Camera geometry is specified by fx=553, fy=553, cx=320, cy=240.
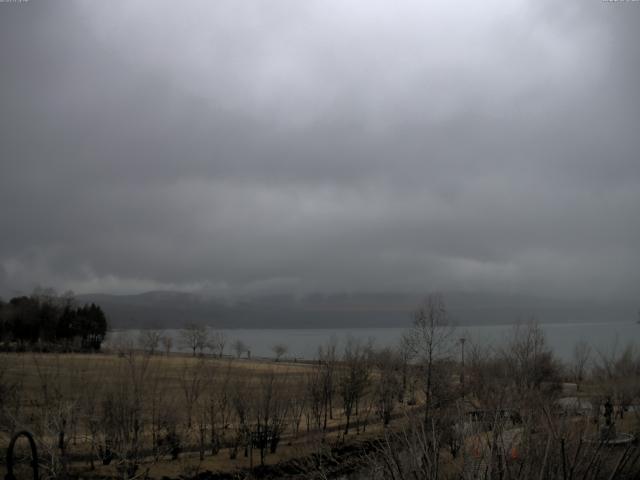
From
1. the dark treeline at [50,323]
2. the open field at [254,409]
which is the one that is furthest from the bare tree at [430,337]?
the dark treeline at [50,323]

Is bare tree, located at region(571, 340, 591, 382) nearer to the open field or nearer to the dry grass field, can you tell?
the open field

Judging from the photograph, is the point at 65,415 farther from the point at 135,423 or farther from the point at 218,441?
the point at 218,441

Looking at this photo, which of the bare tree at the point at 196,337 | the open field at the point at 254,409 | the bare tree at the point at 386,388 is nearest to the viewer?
the open field at the point at 254,409

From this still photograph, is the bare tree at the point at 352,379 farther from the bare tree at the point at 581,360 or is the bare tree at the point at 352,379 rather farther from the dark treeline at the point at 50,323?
the dark treeline at the point at 50,323

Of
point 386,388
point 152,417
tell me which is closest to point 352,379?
point 386,388

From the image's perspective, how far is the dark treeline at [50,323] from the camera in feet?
455

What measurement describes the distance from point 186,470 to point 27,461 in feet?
38.9

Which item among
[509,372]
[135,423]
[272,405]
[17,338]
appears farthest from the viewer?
[17,338]

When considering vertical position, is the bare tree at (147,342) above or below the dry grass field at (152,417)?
above

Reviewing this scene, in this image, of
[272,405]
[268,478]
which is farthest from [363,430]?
[268,478]

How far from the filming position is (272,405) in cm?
4659

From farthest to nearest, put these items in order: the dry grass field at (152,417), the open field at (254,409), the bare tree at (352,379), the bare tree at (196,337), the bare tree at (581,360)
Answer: the bare tree at (196,337), the bare tree at (581,360), the bare tree at (352,379), the dry grass field at (152,417), the open field at (254,409)

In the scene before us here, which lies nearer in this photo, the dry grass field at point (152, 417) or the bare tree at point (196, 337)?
the dry grass field at point (152, 417)

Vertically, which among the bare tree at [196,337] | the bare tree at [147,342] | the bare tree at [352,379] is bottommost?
the bare tree at [196,337]
